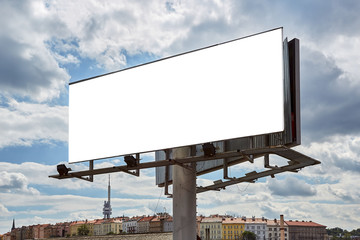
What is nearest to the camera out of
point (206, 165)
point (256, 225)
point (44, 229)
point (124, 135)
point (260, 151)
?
point (260, 151)

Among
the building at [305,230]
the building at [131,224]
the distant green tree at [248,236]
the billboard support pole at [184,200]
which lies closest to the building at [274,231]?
the building at [305,230]

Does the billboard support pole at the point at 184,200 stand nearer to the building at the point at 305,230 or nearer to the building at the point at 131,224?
the building at the point at 305,230

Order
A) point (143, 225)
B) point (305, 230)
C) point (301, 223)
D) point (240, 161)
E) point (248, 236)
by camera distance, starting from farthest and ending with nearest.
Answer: point (301, 223)
point (305, 230)
point (143, 225)
point (248, 236)
point (240, 161)

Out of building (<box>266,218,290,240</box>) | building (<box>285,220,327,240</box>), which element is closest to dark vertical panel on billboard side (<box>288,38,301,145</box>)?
building (<box>266,218,290,240</box>)

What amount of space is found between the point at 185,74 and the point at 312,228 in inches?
5120

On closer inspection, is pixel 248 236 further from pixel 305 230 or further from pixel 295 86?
pixel 295 86

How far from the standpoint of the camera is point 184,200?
14.9 m

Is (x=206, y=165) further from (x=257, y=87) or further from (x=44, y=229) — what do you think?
(x=44, y=229)

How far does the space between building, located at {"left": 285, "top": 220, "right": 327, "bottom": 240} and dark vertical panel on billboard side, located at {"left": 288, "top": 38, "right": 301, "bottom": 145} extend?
122176 millimetres

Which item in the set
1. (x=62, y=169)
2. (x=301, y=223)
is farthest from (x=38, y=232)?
(x=62, y=169)

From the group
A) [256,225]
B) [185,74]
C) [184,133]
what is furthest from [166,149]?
[256,225]

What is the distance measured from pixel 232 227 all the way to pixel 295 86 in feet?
385

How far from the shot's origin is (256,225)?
427 feet

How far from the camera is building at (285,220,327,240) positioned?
13112 cm
